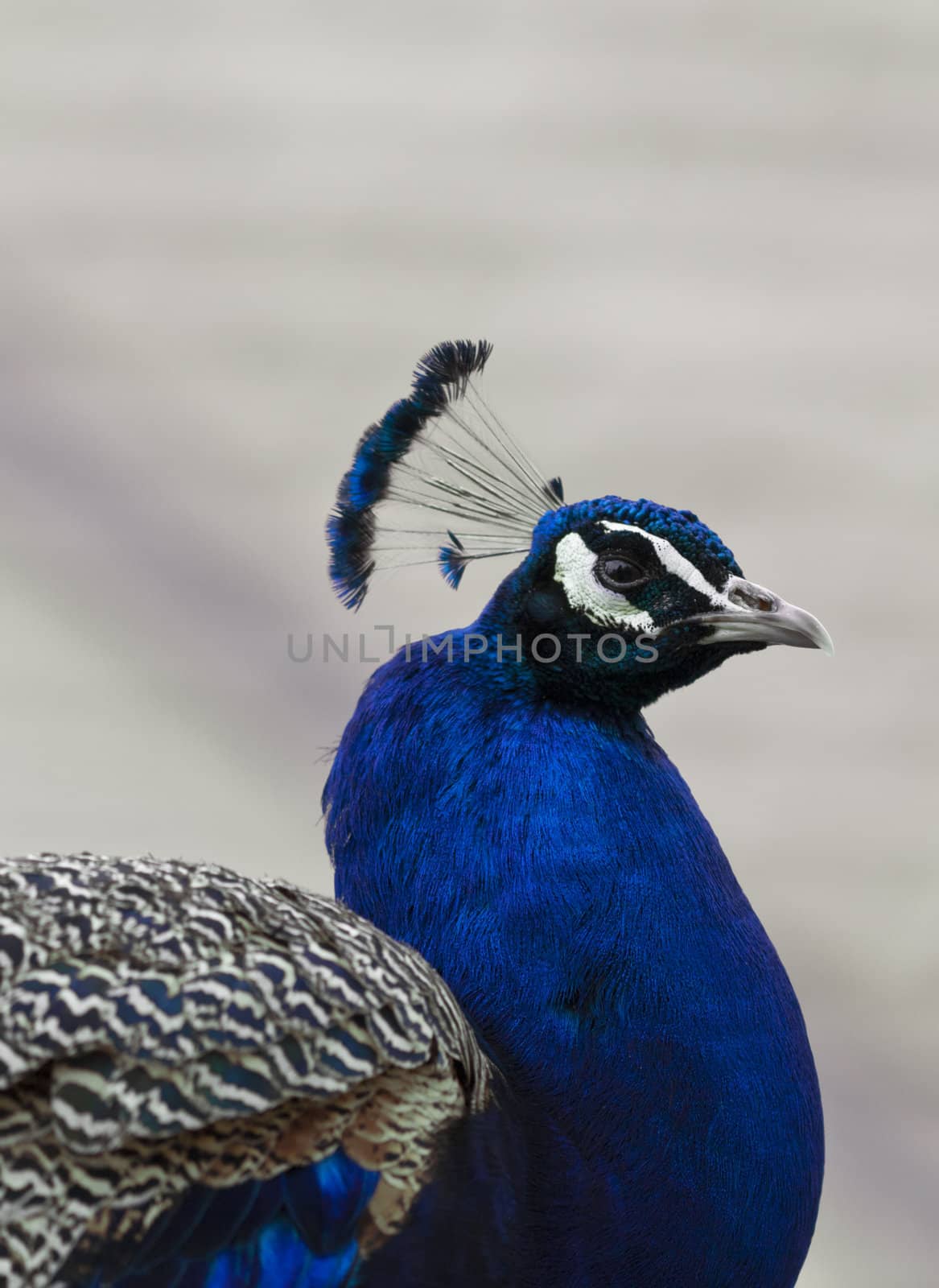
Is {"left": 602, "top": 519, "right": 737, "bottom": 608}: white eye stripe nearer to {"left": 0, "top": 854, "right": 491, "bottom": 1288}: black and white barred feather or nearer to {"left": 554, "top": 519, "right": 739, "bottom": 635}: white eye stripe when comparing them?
{"left": 554, "top": 519, "right": 739, "bottom": 635}: white eye stripe

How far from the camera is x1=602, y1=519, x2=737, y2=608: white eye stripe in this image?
44.1 inches

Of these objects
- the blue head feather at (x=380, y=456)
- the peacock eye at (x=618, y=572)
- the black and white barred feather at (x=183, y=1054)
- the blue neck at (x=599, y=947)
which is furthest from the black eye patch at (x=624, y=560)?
the black and white barred feather at (x=183, y=1054)

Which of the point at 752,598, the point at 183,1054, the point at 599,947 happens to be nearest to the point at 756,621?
the point at 752,598

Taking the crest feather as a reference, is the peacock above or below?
below

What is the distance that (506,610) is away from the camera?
1169mm

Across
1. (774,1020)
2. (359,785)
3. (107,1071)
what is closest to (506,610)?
(359,785)

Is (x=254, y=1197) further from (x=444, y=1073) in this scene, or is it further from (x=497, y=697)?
(x=497, y=697)

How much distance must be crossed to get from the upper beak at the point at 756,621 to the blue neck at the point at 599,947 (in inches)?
4.2

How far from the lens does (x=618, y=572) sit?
44.5 inches

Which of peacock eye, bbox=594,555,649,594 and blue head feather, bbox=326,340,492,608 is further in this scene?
blue head feather, bbox=326,340,492,608

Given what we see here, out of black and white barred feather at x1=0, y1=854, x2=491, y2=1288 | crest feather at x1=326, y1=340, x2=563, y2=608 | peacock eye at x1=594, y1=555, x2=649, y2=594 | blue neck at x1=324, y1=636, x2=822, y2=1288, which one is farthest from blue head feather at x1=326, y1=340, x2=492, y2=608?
black and white barred feather at x1=0, y1=854, x2=491, y2=1288

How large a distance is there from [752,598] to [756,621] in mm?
18

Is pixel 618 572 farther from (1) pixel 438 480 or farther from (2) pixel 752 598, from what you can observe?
(1) pixel 438 480

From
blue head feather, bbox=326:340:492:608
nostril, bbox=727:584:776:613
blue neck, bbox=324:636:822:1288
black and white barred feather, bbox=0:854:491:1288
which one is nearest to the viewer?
black and white barred feather, bbox=0:854:491:1288
